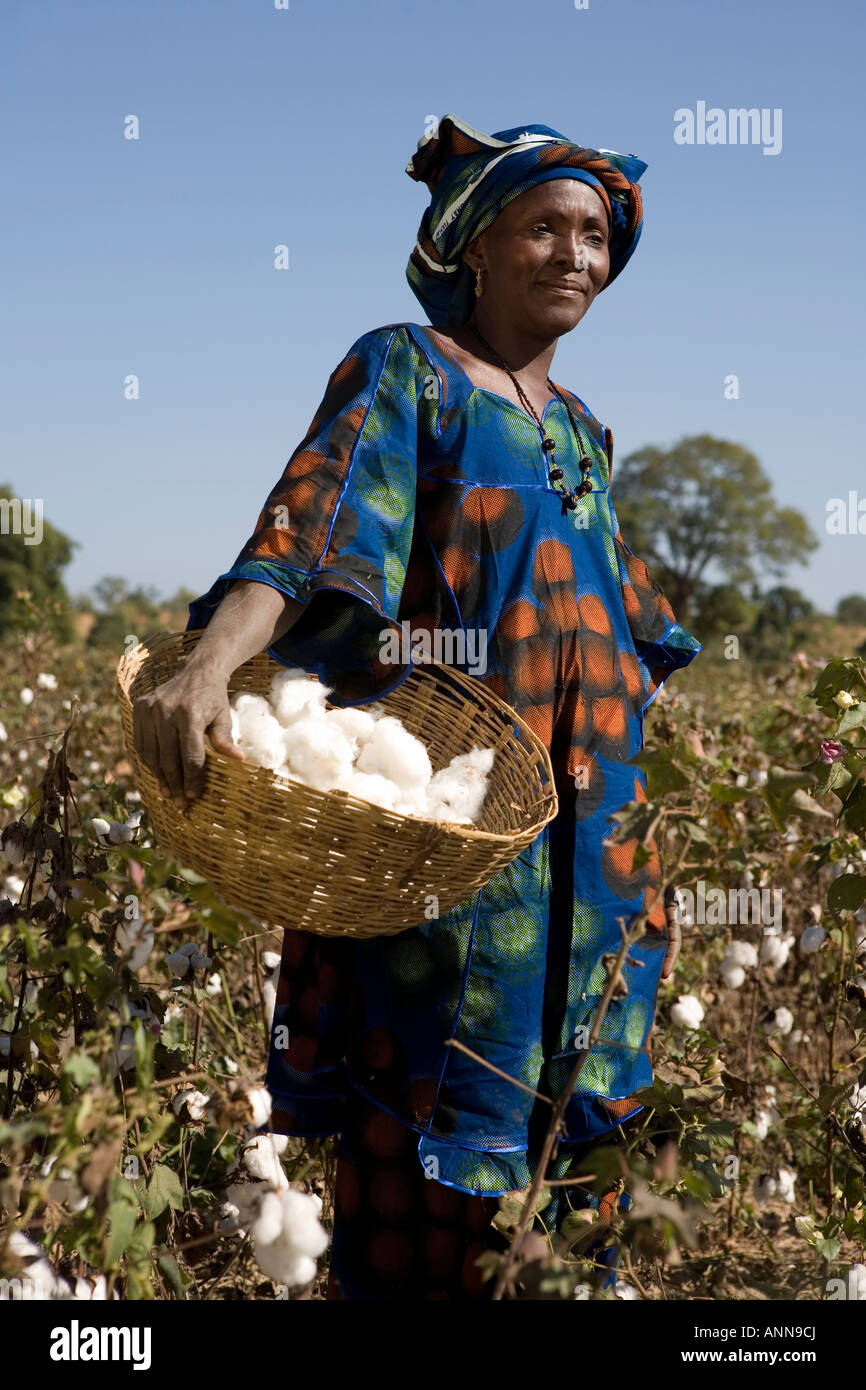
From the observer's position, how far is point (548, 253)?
1.79 metres

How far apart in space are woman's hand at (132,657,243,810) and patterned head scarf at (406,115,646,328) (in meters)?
0.87

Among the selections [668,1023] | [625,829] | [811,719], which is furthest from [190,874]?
[811,719]

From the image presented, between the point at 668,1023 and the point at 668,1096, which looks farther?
the point at 668,1023

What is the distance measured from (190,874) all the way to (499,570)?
0.75 meters

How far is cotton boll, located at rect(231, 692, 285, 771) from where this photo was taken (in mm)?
1401

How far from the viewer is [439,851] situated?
1.31m

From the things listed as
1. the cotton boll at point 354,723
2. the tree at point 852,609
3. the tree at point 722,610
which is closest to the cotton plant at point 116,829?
the cotton boll at point 354,723

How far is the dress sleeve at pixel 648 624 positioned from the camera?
6.56ft

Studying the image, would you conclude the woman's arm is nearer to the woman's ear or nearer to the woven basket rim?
the woven basket rim

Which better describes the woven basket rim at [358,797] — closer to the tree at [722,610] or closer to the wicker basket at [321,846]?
the wicker basket at [321,846]

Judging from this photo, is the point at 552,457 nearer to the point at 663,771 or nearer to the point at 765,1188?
the point at 663,771

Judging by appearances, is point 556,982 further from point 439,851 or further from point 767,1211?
point 767,1211

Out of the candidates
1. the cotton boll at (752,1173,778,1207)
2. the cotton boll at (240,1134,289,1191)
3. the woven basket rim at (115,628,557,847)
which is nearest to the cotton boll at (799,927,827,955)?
the cotton boll at (752,1173,778,1207)

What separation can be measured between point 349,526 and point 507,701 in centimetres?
33
